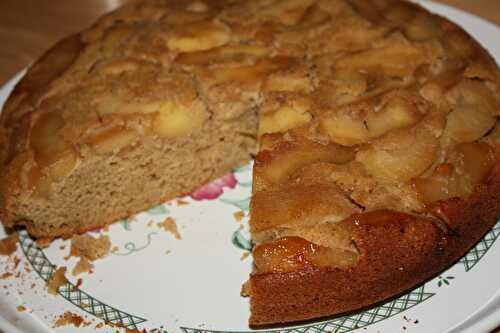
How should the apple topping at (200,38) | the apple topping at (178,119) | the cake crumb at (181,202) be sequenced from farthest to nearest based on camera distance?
the apple topping at (200,38), the cake crumb at (181,202), the apple topping at (178,119)

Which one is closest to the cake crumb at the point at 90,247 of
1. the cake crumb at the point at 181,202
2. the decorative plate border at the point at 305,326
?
the decorative plate border at the point at 305,326

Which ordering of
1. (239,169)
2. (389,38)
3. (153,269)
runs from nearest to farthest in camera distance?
(153,269) → (389,38) → (239,169)

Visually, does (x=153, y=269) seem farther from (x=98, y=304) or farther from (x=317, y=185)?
(x=317, y=185)

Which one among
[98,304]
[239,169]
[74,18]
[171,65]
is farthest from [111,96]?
[74,18]

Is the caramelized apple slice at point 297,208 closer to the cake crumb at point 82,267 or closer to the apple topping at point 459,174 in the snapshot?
the apple topping at point 459,174

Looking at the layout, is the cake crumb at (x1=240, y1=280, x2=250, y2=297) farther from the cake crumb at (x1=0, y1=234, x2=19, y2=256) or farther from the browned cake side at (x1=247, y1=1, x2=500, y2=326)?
the cake crumb at (x1=0, y1=234, x2=19, y2=256)

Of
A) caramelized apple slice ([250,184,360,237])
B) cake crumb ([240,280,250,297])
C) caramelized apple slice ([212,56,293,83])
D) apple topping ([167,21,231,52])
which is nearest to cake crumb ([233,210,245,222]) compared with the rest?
cake crumb ([240,280,250,297])
